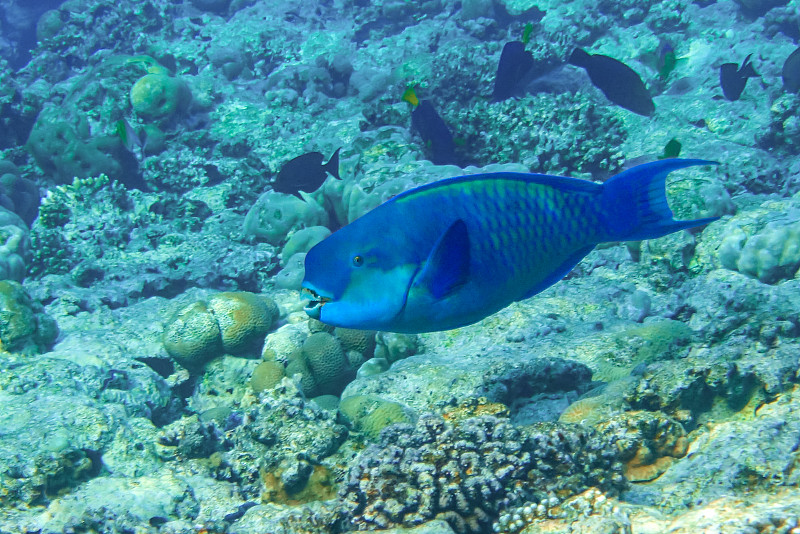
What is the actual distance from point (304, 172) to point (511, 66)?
4354 mm

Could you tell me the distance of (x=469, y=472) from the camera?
214cm

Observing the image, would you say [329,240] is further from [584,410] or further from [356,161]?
[356,161]

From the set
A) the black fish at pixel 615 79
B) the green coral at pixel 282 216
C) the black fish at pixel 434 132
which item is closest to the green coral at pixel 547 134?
the black fish at pixel 615 79

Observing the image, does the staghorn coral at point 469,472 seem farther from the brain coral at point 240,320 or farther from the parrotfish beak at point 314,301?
the brain coral at point 240,320

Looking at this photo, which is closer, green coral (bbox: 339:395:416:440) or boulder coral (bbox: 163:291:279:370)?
green coral (bbox: 339:395:416:440)

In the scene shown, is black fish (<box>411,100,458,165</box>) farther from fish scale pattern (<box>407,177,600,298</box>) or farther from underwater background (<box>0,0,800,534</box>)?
fish scale pattern (<box>407,177,600,298</box>)

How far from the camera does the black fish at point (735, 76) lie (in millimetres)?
7617

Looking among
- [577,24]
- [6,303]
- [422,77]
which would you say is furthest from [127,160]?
[577,24]

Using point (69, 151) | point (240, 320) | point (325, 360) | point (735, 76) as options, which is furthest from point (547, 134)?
point (69, 151)

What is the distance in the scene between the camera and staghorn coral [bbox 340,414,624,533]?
2.03m

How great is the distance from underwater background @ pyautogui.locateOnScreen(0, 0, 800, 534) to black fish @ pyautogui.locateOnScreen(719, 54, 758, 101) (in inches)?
1.9

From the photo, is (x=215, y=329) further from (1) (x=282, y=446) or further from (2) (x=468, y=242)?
(2) (x=468, y=242)

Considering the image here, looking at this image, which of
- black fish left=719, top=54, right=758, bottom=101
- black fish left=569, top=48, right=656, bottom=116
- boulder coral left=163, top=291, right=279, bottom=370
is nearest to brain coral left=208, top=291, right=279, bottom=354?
boulder coral left=163, top=291, right=279, bottom=370

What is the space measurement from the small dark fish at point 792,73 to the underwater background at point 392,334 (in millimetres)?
48
